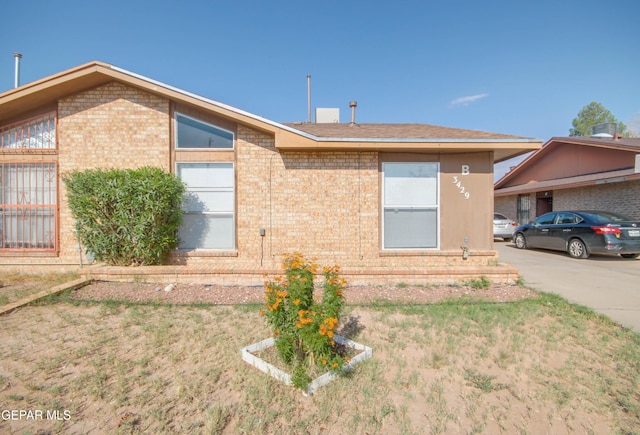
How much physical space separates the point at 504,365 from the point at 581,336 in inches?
61.9

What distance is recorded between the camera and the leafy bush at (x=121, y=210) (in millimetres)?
5836

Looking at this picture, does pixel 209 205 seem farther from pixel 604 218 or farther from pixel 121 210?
pixel 604 218

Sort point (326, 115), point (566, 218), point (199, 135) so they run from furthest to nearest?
point (326, 115)
point (566, 218)
point (199, 135)

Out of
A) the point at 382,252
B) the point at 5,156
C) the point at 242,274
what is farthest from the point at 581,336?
the point at 5,156

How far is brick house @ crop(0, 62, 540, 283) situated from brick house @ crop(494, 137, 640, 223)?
352 inches

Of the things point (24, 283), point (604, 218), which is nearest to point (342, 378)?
point (24, 283)

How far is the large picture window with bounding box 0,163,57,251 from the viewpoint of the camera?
6.74 m

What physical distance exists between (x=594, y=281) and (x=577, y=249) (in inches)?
152

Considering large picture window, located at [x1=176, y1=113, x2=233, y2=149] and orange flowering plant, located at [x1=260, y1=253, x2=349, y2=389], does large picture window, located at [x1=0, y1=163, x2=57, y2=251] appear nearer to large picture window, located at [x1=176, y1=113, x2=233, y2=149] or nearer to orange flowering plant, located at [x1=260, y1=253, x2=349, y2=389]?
large picture window, located at [x1=176, y1=113, x2=233, y2=149]

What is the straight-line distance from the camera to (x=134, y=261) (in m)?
6.25

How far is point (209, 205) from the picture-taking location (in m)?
6.80

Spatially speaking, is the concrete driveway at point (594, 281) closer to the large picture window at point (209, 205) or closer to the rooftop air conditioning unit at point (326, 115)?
the large picture window at point (209, 205)

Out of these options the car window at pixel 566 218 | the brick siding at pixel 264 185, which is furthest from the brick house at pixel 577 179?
the brick siding at pixel 264 185

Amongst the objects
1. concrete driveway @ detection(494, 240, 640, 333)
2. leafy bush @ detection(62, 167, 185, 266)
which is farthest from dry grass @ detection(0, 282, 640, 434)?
leafy bush @ detection(62, 167, 185, 266)
